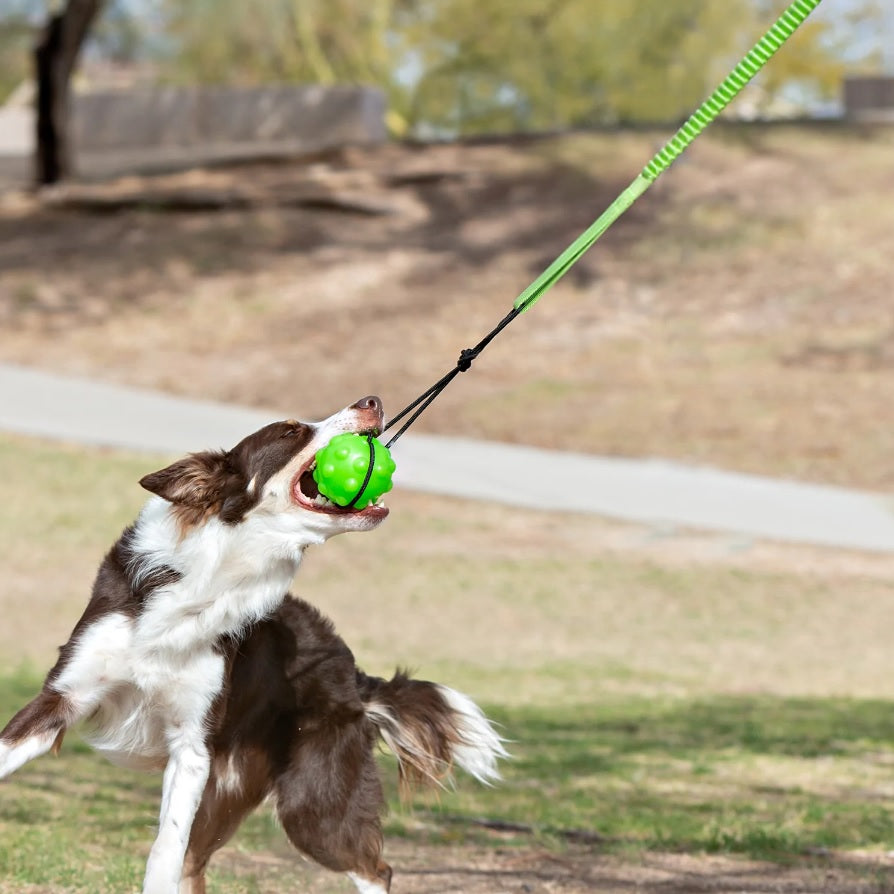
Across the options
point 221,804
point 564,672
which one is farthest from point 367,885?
point 564,672

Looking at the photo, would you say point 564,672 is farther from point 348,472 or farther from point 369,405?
point 348,472

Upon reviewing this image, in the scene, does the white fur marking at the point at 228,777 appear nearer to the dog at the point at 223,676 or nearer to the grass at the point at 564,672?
the dog at the point at 223,676

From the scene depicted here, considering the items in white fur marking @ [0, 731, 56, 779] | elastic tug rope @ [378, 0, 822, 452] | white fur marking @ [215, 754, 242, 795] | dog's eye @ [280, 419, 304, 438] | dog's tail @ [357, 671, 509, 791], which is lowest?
dog's tail @ [357, 671, 509, 791]

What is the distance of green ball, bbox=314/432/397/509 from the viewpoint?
4.53 metres

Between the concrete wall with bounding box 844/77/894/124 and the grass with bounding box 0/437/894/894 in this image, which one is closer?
the grass with bounding box 0/437/894/894

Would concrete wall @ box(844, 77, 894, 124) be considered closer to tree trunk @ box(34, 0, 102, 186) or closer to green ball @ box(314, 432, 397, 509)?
tree trunk @ box(34, 0, 102, 186)

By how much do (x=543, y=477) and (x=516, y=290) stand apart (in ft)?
22.7

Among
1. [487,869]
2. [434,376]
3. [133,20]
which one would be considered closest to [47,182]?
[133,20]

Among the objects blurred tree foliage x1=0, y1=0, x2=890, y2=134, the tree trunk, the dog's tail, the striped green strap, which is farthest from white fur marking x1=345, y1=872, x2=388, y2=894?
blurred tree foliage x1=0, y1=0, x2=890, y2=134

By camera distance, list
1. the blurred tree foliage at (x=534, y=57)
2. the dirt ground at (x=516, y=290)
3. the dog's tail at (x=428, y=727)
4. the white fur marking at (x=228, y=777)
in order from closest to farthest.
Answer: the white fur marking at (x=228, y=777)
the dog's tail at (x=428, y=727)
the dirt ground at (x=516, y=290)
the blurred tree foliage at (x=534, y=57)

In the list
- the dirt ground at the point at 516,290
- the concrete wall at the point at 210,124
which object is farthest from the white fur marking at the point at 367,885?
the concrete wall at the point at 210,124

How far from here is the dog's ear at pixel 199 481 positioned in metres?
4.69

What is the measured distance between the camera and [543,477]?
1720 centimetres

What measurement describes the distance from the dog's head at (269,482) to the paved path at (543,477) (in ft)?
35.4
